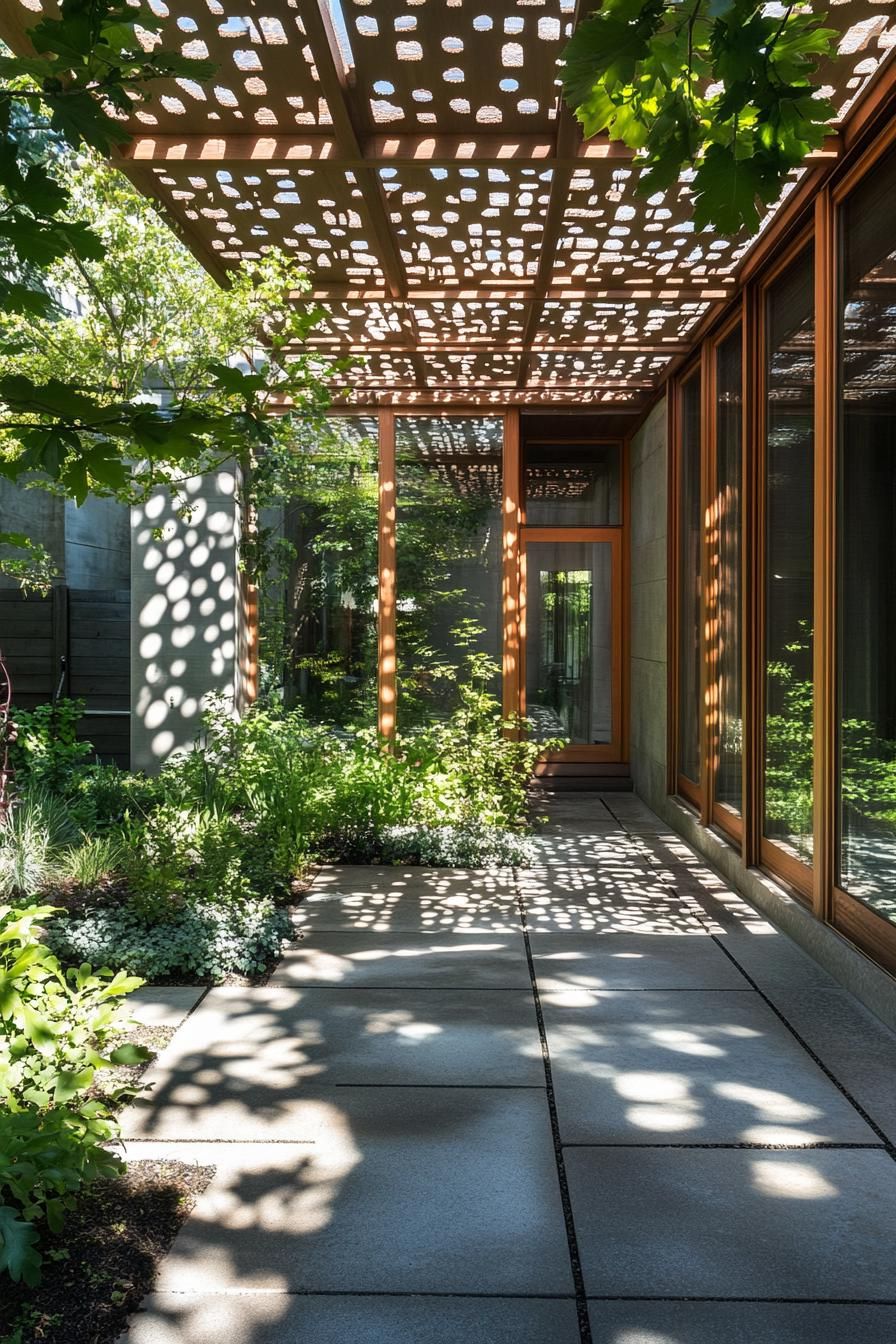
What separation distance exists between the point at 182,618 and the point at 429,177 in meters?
4.68

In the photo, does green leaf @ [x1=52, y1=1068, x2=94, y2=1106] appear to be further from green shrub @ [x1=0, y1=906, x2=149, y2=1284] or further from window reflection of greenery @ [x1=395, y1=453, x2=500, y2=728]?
window reflection of greenery @ [x1=395, y1=453, x2=500, y2=728]

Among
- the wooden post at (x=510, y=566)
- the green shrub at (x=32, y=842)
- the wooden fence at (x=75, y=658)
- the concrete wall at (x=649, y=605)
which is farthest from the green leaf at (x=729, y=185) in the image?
the wooden fence at (x=75, y=658)

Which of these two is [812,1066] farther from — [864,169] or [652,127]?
[864,169]

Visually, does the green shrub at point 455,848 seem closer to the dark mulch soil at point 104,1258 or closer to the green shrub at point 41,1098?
the green shrub at point 41,1098

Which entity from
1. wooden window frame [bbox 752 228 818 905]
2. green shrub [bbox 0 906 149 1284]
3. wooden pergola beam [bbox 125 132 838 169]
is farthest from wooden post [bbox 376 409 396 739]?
green shrub [bbox 0 906 149 1284]

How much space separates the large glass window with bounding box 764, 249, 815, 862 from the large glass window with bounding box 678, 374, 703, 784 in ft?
5.50

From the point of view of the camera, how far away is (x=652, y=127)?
5.54 ft

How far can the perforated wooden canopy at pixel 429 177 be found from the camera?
357 centimetres

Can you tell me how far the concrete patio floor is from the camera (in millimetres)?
2104

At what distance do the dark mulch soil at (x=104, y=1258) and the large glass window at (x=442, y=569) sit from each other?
649cm

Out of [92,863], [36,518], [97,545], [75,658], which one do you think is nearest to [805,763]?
[92,863]

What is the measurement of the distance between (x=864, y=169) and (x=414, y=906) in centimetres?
375

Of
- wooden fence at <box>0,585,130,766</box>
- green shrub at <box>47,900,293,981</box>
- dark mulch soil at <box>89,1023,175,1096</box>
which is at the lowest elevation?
dark mulch soil at <box>89,1023,175,1096</box>

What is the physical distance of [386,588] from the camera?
897cm
